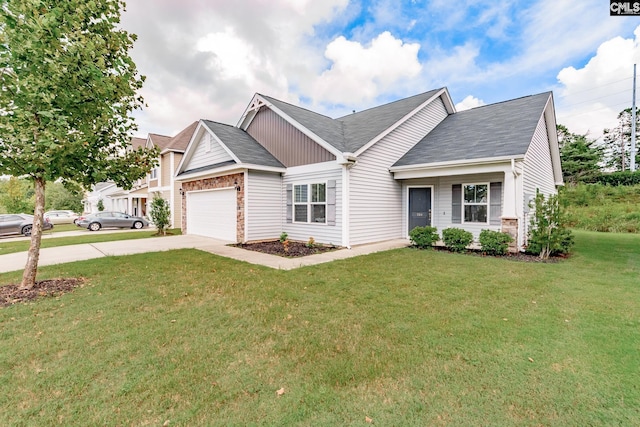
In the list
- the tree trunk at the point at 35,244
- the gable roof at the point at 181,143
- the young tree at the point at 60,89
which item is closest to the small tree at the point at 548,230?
the young tree at the point at 60,89

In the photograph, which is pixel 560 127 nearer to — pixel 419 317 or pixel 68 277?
pixel 419 317

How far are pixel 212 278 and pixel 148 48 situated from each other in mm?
10509

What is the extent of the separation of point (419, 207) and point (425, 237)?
2.35 metres

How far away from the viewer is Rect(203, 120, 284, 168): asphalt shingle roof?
1102 cm

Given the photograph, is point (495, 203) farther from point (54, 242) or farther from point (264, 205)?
point (54, 242)

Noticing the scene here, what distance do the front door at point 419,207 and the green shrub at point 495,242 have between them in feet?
9.19

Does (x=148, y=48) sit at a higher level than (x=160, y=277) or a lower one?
higher

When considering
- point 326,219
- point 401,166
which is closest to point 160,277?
point 326,219

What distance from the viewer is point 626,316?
400 centimetres

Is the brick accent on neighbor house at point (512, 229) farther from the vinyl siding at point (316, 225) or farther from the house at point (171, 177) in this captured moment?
the house at point (171, 177)

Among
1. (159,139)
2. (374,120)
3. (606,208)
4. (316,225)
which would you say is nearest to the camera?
(316,225)

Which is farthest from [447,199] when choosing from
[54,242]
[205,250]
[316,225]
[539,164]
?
[54,242]

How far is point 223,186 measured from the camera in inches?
468

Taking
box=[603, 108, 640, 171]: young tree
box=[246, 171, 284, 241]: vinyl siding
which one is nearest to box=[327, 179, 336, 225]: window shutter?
box=[246, 171, 284, 241]: vinyl siding
